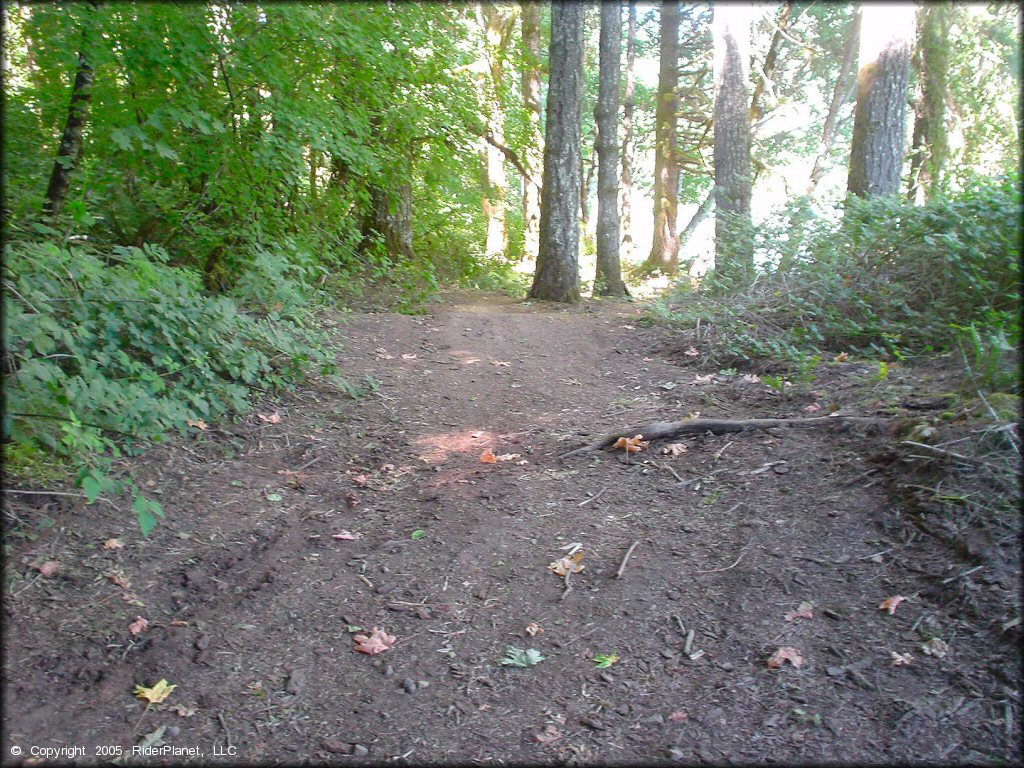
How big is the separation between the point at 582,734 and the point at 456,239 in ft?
45.6

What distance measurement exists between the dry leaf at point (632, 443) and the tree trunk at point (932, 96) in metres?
8.88

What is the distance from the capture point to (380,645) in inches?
121

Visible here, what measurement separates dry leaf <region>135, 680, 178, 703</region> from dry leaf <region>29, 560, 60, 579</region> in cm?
86

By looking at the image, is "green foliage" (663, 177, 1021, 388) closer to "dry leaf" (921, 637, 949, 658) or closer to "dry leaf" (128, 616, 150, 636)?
"dry leaf" (921, 637, 949, 658)

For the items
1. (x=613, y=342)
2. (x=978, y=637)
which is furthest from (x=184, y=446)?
(x=613, y=342)

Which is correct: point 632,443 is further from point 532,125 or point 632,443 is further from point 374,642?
point 532,125

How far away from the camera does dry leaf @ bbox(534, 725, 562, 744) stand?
261cm

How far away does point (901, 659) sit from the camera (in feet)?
9.04

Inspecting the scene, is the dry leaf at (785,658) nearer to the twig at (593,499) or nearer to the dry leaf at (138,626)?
the twig at (593,499)

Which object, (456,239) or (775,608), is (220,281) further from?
(456,239)

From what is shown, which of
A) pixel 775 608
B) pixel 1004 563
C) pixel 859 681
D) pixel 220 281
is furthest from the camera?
pixel 220 281

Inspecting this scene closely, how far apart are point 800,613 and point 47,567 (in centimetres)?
350

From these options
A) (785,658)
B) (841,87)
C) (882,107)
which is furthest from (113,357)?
(841,87)

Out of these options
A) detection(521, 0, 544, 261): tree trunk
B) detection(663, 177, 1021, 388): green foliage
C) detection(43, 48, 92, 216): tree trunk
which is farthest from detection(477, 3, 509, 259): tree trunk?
detection(43, 48, 92, 216): tree trunk
